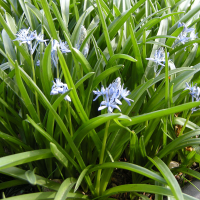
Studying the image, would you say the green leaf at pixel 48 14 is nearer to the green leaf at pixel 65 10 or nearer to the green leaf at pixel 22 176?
the green leaf at pixel 65 10

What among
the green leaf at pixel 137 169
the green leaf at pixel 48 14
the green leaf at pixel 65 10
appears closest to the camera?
the green leaf at pixel 137 169

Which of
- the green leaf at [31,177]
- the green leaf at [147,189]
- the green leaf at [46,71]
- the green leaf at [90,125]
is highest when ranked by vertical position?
the green leaf at [46,71]

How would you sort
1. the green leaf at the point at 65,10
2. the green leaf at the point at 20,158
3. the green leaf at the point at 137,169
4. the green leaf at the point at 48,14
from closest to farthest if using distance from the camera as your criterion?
the green leaf at the point at 20,158, the green leaf at the point at 137,169, the green leaf at the point at 48,14, the green leaf at the point at 65,10

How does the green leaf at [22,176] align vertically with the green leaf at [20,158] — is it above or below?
below

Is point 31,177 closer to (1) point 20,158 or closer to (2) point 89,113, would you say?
(1) point 20,158

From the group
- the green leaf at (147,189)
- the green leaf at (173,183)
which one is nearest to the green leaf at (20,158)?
the green leaf at (147,189)

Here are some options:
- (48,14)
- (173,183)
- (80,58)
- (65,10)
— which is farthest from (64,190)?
(65,10)

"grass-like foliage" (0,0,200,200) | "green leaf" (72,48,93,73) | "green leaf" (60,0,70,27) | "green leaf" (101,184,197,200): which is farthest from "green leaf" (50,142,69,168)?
"green leaf" (60,0,70,27)

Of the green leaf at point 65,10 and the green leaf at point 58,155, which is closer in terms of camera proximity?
the green leaf at point 58,155
